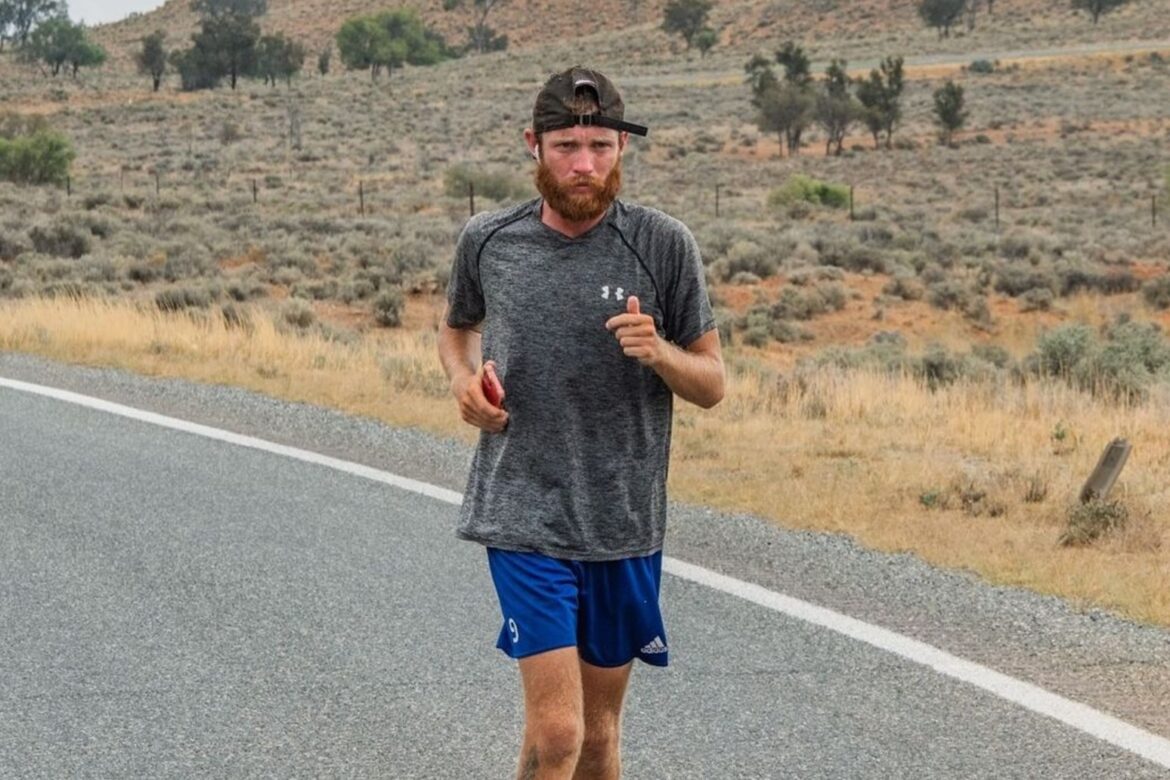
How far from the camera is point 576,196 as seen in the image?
354 cm

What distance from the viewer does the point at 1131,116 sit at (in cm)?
7212

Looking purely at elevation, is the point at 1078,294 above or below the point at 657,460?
below

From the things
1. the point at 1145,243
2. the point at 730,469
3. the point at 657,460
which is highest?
the point at 657,460

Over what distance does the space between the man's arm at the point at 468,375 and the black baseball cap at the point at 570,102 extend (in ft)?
1.69

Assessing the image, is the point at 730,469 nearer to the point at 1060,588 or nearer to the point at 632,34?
the point at 1060,588

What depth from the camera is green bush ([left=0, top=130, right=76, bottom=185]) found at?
4744 cm

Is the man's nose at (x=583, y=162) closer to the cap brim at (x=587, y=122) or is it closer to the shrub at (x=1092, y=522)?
the cap brim at (x=587, y=122)

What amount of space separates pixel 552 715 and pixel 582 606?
0.30 metres

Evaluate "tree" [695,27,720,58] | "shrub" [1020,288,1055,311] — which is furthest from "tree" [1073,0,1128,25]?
"shrub" [1020,288,1055,311]

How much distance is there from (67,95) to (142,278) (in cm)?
6888

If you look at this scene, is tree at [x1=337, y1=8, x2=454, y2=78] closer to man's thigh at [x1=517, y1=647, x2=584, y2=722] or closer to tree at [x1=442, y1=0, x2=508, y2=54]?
tree at [x1=442, y1=0, x2=508, y2=54]

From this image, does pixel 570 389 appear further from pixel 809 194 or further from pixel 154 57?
pixel 154 57

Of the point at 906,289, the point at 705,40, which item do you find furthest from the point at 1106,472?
the point at 705,40

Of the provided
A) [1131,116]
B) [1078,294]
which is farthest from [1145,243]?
[1131,116]
